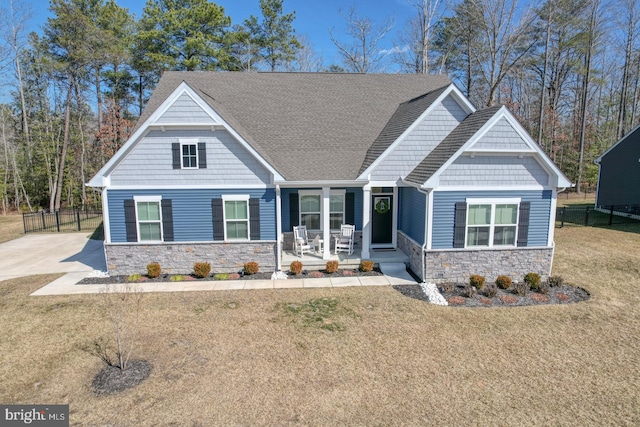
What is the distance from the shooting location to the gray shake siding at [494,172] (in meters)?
12.1

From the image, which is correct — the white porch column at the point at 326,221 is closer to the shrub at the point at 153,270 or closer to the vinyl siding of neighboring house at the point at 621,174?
the shrub at the point at 153,270

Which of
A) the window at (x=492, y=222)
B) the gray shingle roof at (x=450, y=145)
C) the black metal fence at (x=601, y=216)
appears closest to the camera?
the gray shingle roof at (x=450, y=145)

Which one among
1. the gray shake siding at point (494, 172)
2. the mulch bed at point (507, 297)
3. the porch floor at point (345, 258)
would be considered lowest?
the mulch bed at point (507, 297)

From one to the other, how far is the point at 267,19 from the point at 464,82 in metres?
21.4

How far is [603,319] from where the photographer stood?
967 cm

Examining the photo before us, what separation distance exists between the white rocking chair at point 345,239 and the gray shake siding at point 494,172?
14.3 feet

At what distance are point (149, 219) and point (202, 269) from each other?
268cm

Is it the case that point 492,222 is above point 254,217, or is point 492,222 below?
below

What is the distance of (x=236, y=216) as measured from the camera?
13.2m

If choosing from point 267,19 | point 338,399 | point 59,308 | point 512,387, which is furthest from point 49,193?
point 512,387

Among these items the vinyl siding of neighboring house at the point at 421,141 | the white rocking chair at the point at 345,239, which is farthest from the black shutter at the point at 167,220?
the vinyl siding of neighboring house at the point at 421,141

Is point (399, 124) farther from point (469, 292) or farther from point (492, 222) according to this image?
point (469, 292)

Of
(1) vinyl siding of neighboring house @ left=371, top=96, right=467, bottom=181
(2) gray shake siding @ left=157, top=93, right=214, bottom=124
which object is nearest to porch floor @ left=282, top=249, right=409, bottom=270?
(1) vinyl siding of neighboring house @ left=371, top=96, right=467, bottom=181

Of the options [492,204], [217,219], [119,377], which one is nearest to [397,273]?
[492,204]
